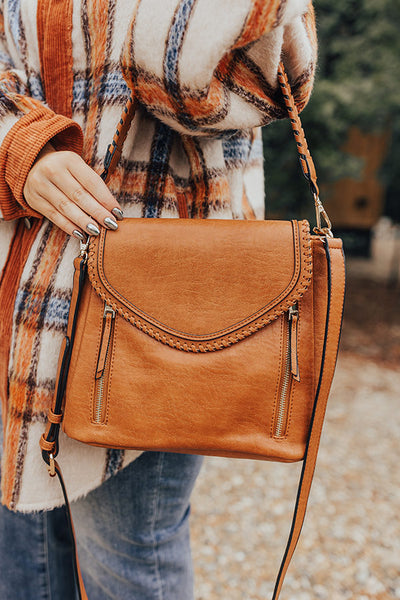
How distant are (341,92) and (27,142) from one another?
414cm

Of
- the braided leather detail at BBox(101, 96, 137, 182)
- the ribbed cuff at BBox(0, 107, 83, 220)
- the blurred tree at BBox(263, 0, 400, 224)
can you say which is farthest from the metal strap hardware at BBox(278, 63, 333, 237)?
the blurred tree at BBox(263, 0, 400, 224)

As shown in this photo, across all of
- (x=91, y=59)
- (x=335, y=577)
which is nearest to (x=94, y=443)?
(x=91, y=59)

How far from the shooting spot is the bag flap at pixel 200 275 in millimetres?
868

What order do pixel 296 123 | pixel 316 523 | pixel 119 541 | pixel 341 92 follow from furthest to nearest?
pixel 341 92
pixel 316 523
pixel 119 541
pixel 296 123

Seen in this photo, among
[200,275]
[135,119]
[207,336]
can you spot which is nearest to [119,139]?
[135,119]

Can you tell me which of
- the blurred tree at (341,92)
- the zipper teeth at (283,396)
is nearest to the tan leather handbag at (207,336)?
the zipper teeth at (283,396)

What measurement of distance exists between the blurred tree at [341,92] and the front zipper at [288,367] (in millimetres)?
3680

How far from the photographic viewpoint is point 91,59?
0.92m

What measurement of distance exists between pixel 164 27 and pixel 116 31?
159 mm

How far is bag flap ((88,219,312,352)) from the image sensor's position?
2.85 feet

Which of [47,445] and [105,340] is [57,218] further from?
[47,445]

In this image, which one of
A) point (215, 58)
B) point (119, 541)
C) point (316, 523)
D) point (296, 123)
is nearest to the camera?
point (215, 58)

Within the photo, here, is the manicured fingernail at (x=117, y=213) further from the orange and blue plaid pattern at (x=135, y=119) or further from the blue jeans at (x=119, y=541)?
the blue jeans at (x=119, y=541)

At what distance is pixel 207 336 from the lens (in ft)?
2.88
